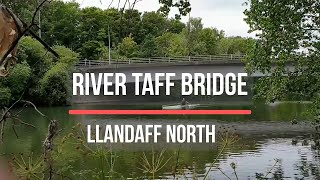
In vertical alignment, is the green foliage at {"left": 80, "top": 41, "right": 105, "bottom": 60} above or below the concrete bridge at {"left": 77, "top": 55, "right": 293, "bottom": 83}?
above

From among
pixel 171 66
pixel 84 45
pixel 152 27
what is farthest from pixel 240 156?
pixel 152 27

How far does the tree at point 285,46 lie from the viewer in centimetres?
1232

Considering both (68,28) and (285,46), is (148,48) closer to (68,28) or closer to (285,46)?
(68,28)

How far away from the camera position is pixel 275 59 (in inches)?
518

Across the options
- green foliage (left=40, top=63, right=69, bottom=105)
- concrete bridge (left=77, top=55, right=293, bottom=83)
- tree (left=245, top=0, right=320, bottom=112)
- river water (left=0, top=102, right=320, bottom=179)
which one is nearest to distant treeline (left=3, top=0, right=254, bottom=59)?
green foliage (left=40, top=63, right=69, bottom=105)

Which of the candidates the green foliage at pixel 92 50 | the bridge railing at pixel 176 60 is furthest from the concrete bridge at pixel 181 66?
the green foliage at pixel 92 50

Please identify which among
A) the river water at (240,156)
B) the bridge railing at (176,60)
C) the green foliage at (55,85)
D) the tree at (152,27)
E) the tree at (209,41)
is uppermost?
the tree at (152,27)

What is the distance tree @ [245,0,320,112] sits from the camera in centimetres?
1232

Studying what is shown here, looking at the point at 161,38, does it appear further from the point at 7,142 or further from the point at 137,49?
the point at 7,142

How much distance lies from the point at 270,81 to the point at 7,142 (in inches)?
438

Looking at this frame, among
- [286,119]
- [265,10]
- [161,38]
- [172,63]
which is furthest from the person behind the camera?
[161,38]

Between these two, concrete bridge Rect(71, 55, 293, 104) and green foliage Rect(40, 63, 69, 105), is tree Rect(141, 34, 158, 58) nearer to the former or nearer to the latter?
concrete bridge Rect(71, 55, 293, 104)

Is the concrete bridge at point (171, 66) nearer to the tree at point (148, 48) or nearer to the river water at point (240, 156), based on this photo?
the tree at point (148, 48)

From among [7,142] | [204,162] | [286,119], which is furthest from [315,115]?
[286,119]
